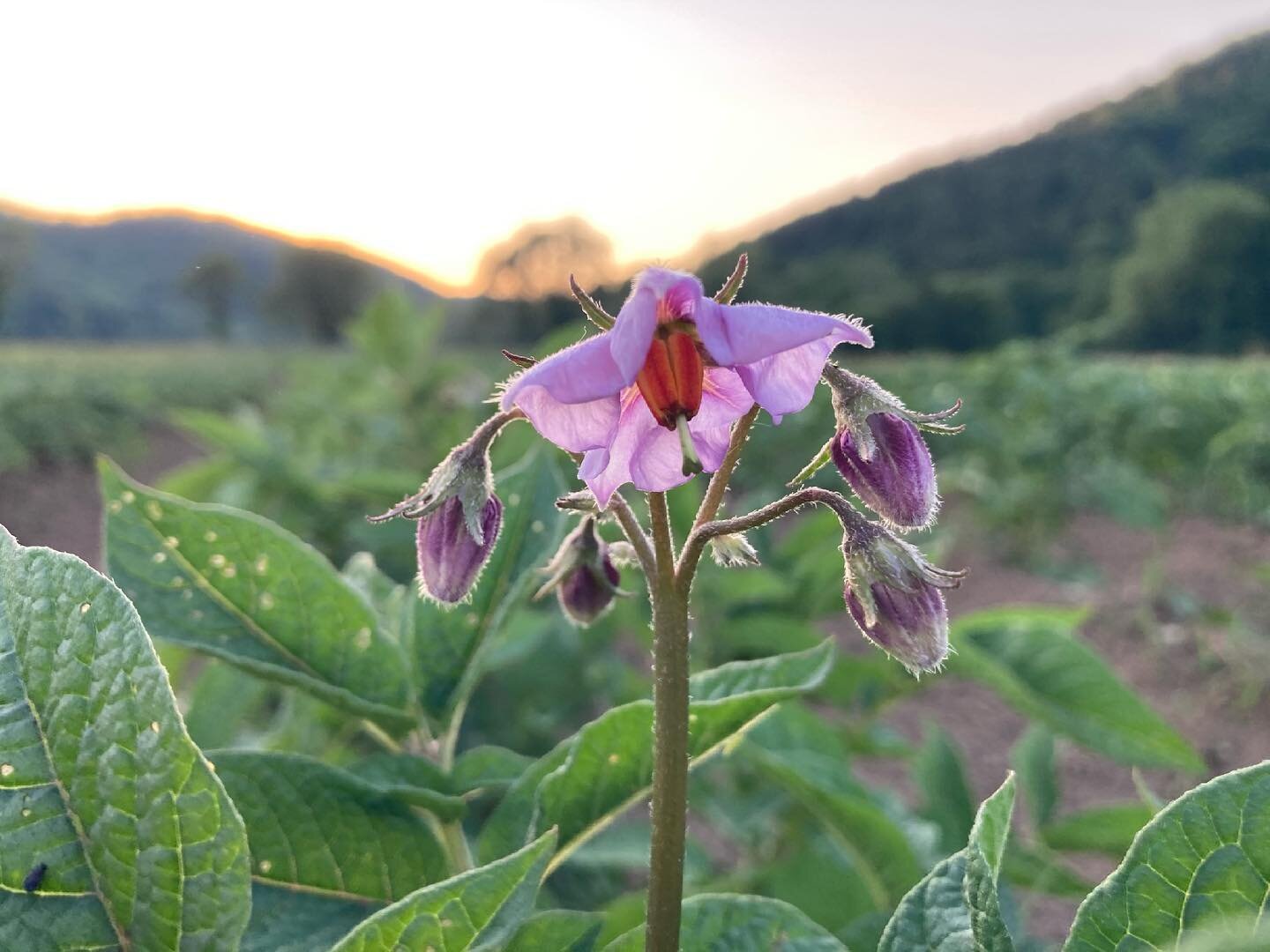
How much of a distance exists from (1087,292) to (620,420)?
2337 inches

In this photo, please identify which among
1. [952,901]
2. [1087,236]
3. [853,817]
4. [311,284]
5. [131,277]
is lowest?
[853,817]

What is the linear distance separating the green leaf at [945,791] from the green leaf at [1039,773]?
0.22m

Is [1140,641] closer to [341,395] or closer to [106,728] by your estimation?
[341,395]

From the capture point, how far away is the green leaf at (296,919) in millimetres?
957

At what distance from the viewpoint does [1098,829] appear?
2045 millimetres

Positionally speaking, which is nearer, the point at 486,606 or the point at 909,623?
the point at 909,623

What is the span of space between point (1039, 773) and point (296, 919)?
6.71 feet

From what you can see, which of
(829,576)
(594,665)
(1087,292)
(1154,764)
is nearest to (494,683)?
(594,665)

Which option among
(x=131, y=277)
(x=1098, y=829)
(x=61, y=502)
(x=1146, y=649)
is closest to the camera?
(x=1098, y=829)

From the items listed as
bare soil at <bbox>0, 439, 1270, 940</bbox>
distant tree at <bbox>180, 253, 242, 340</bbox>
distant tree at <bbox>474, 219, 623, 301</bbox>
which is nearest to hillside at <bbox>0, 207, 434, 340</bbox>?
distant tree at <bbox>180, 253, 242, 340</bbox>

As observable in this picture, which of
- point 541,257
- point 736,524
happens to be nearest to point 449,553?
point 736,524

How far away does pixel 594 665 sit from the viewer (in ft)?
13.3

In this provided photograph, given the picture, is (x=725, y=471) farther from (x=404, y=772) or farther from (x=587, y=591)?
(x=404, y=772)

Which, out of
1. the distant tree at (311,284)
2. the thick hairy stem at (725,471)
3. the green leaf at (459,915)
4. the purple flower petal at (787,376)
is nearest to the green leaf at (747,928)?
the green leaf at (459,915)
